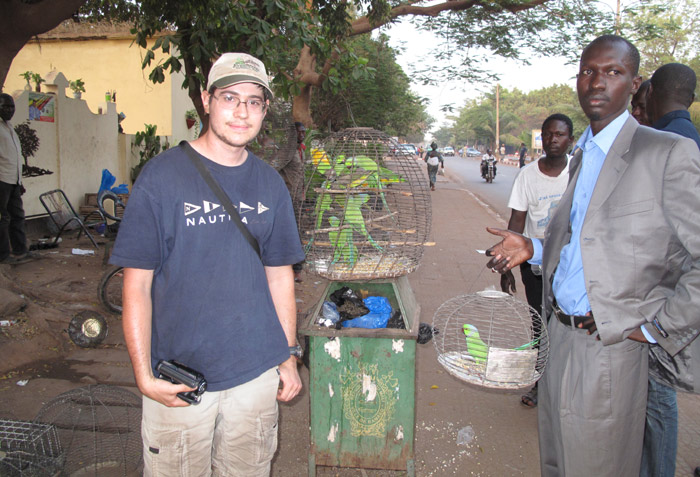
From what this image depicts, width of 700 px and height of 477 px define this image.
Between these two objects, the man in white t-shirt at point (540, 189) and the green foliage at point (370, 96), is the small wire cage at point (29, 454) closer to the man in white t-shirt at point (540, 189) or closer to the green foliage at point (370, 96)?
the man in white t-shirt at point (540, 189)

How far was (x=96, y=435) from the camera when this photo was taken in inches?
107

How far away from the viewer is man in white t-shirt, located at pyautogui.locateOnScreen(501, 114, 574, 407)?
3.40 m

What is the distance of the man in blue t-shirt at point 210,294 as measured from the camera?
1.62m

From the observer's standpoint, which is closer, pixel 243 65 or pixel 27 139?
pixel 243 65

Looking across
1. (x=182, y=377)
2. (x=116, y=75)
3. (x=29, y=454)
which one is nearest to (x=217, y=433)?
(x=182, y=377)

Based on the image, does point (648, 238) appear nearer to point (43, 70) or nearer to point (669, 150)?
point (669, 150)

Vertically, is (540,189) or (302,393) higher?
(540,189)

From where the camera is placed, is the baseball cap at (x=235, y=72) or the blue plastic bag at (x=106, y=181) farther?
the blue plastic bag at (x=106, y=181)

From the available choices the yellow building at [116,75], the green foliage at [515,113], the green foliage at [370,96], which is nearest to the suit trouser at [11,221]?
the yellow building at [116,75]

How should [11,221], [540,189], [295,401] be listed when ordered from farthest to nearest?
1. [11,221]
2. [295,401]
3. [540,189]

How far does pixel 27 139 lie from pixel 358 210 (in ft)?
23.5

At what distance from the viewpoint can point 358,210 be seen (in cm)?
272

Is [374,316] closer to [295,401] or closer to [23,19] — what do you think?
[295,401]

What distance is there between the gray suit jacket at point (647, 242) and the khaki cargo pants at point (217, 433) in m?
1.23
